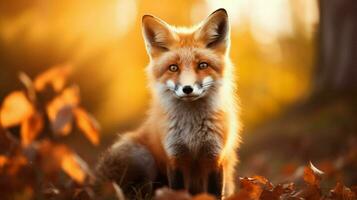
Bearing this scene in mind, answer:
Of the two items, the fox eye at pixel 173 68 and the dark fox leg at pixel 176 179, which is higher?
the fox eye at pixel 173 68

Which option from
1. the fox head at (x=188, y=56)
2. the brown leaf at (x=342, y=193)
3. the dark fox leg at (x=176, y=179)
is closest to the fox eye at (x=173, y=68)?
the fox head at (x=188, y=56)

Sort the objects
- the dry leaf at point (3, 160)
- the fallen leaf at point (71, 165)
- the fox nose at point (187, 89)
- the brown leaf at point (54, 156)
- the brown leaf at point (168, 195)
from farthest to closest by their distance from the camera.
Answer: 1. the fox nose at point (187, 89)
2. the brown leaf at point (168, 195)
3. the dry leaf at point (3, 160)
4. the fallen leaf at point (71, 165)
5. the brown leaf at point (54, 156)

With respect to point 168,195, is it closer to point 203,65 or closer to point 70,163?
point 70,163

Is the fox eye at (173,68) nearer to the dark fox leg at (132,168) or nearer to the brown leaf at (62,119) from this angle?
the dark fox leg at (132,168)

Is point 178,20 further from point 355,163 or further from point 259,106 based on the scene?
point 355,163

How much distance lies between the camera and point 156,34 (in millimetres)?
4430

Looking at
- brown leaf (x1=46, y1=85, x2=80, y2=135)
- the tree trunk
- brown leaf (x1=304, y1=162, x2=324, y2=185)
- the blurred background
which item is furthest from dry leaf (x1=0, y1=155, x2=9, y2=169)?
the tree trunk

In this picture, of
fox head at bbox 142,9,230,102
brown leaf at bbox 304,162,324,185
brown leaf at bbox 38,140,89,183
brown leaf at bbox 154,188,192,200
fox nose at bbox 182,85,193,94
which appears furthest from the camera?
fox head at bbox 142,9,230,102

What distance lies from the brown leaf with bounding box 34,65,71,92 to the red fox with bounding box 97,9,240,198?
1.69 meters

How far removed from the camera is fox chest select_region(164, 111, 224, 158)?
13.6 ft

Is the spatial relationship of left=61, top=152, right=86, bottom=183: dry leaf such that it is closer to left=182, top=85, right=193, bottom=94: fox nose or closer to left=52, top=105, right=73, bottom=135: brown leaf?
left=52, top=105, right=73, bottom=135: brown leaf

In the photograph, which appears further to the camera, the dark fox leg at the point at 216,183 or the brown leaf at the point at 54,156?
the dark fox leg at the point at 216,183

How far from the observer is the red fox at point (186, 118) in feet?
13.6

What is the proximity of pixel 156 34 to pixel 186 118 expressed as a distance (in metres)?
0.79
